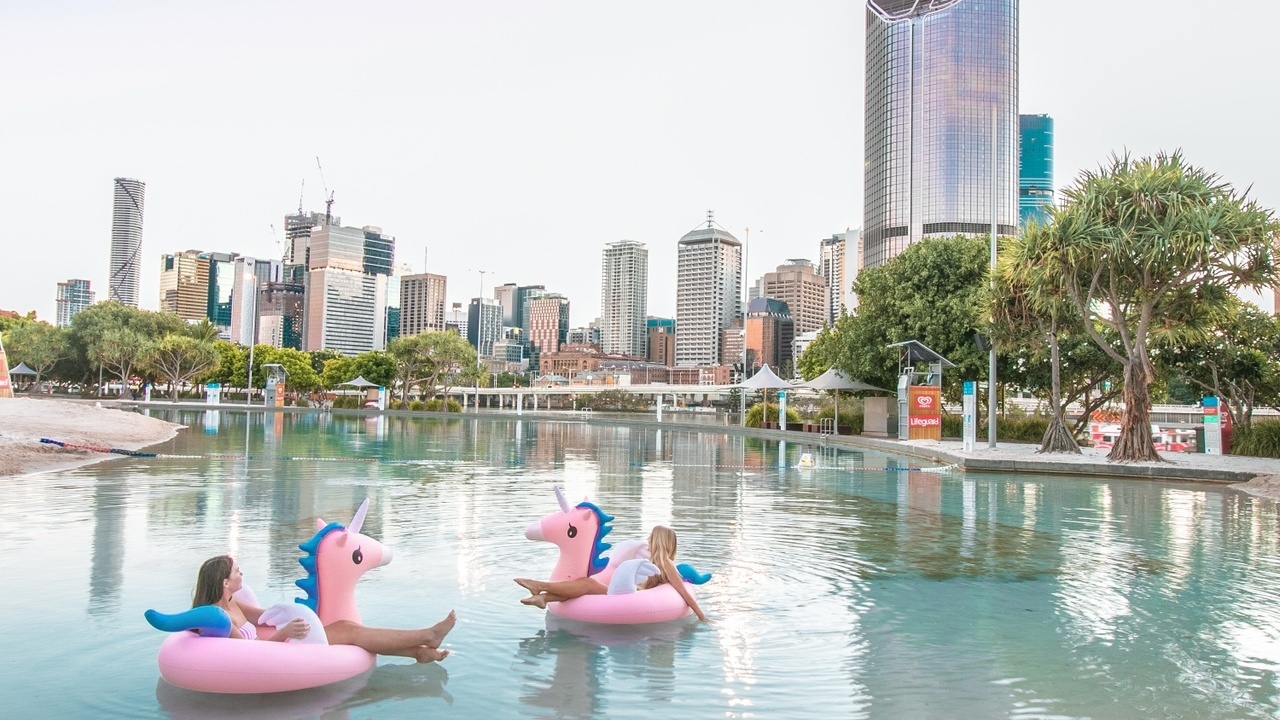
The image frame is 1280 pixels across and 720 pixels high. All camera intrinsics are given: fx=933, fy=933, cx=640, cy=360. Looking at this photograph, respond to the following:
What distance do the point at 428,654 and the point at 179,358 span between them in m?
89.0

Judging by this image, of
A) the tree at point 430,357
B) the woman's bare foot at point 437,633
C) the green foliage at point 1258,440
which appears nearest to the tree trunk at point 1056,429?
the green foliage at point 1258,440

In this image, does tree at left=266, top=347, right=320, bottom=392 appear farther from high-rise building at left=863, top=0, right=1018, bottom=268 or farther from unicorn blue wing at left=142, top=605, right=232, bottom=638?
high-rise building at left=863, top=0, right=1018, bottom=268

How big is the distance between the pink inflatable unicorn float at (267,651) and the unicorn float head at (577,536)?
1872mm

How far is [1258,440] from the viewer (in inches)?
1121

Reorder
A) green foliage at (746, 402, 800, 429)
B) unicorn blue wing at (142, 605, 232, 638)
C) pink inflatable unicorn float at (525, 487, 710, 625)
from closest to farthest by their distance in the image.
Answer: unicorn blue wing at (142, 605, 232, 638) < pink inflatable unicorn float at (525, 487, 710, 625) < green foliage at (746, 402, 800, 429)

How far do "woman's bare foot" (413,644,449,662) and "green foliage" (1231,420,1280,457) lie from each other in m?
29.6

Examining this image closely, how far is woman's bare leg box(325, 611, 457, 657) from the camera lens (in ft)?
19.1

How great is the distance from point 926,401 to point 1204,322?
10504 millimetres

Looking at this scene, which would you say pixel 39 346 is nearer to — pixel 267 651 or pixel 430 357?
pixel 430 357

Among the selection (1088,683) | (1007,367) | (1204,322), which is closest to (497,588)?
(1088,683)

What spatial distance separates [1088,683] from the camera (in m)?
6.04

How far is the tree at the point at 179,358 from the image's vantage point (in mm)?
84125

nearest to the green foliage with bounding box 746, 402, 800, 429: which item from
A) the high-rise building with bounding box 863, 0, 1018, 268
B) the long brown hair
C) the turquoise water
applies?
the turquoise water

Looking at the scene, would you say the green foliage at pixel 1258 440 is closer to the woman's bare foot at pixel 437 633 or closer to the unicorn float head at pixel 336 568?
the woman's bare foot at pixel 437 633
